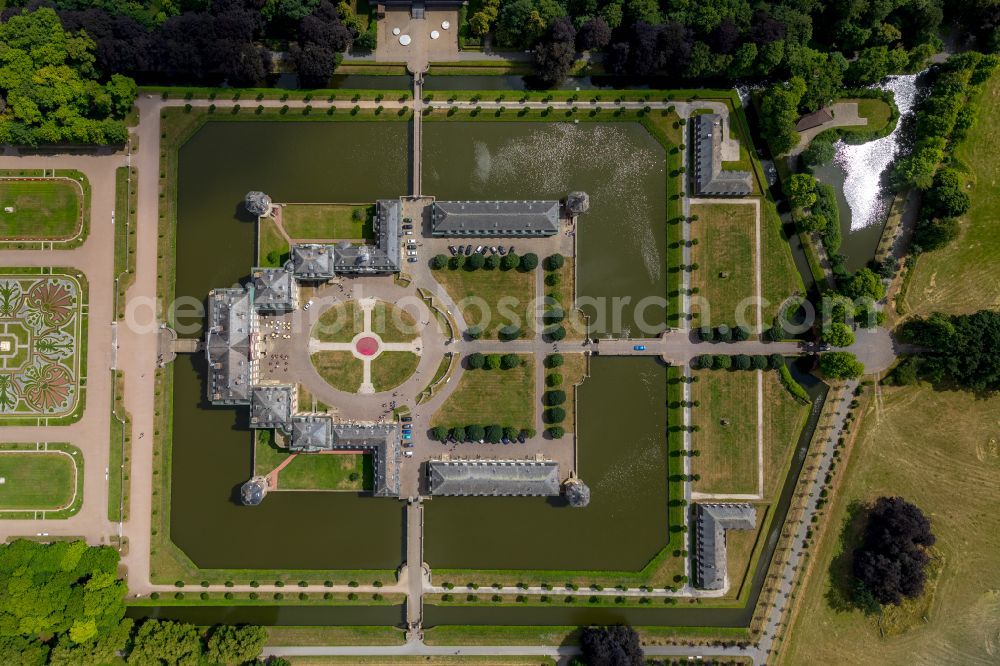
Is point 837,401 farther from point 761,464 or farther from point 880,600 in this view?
point 880,600

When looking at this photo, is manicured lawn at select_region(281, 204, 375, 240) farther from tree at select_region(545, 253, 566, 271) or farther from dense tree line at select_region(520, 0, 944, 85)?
dense tree line at select_region(520, 0, 944, 85)

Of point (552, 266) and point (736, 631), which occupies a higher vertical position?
point (552, 266)

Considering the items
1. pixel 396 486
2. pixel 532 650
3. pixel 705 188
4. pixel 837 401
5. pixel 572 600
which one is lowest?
pixel 532 650

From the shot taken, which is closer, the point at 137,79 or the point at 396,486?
the point at 396,486

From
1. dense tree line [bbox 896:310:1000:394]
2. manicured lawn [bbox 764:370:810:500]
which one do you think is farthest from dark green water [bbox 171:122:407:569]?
dense tree line [bbox 896:310:1000:394]

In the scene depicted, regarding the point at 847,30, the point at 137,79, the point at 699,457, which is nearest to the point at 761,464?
the point at 699,457

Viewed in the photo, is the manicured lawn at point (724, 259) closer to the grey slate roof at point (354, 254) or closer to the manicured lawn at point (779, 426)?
the manicured lawn at point (779, 426)

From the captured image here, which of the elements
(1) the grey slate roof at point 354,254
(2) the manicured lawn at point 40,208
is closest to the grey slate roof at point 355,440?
(1) the grey slate roof at point 354,254
